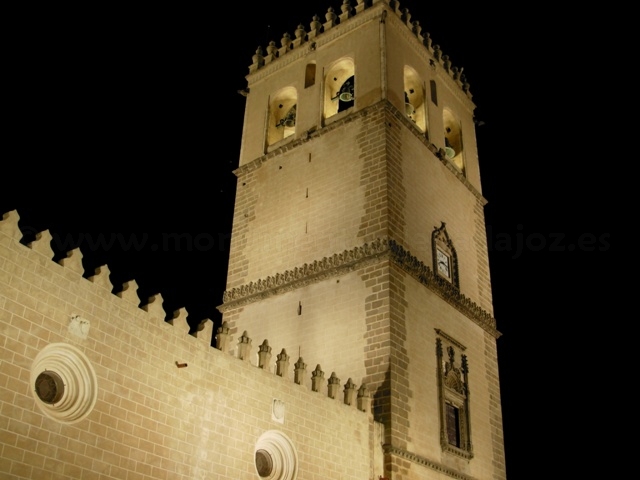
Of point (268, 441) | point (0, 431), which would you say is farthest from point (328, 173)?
point (0, 431)

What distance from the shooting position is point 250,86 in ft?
84.4

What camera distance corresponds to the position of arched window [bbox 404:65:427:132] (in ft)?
75.8

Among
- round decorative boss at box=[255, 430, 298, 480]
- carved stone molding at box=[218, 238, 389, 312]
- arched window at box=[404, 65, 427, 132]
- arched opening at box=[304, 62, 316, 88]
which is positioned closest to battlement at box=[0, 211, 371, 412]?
round decorative boss at box=[255, 430, 298, 480]

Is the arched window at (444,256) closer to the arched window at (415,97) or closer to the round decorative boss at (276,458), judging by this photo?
the arched window at (415,97)

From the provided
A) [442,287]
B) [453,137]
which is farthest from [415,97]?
[442,287]

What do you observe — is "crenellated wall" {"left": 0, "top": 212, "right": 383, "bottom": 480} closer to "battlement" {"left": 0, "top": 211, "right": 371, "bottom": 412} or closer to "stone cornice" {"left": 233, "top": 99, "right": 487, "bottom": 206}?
"battlement" {"left": 0, "top": 211, "right": 371, "bottom": 412}

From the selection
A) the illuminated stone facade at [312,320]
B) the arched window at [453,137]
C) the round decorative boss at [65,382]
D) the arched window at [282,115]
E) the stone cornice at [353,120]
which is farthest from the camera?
the arched window at [453,137]

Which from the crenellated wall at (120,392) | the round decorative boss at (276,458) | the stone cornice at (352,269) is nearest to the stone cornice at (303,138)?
the stone cornice at (352,269)

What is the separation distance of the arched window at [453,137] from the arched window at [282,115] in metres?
5.21

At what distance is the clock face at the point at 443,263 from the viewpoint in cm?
2002

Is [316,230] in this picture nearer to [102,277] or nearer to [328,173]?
[328,173]

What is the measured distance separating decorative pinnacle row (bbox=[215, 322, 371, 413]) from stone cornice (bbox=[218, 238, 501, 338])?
3480 millimetres

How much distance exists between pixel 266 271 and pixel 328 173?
11.0 feet

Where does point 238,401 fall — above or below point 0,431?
above
